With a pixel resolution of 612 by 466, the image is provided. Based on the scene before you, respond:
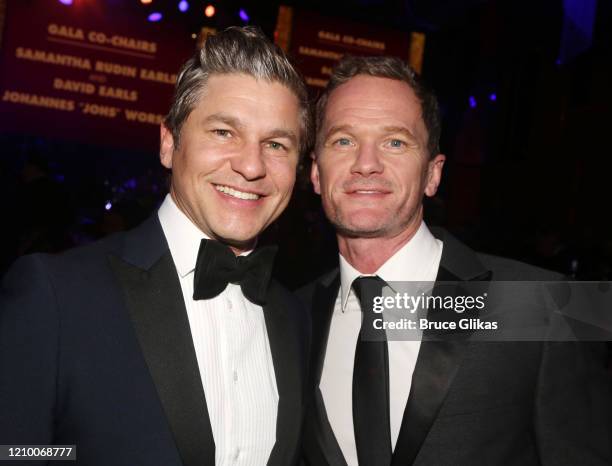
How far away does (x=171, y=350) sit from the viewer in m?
1.47

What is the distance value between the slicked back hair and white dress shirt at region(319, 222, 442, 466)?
472 mm

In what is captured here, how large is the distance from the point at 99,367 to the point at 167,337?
0.63 feet

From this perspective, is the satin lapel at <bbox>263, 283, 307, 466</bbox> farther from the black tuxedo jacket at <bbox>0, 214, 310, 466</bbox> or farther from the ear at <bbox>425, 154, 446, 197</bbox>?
the ear at <bbox>425, 154, 446, 197</bbox>

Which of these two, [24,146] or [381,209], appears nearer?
[381,209]

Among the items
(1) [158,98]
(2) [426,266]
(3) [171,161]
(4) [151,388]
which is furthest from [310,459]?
(1) [158,98]

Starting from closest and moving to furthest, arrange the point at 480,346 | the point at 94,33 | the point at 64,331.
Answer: the point at 64,331 → the point at 480,346 → the point at 94,33

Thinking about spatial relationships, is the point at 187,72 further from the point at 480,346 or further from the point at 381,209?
the point at 480,346

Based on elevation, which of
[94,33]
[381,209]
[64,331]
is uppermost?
[94,33]

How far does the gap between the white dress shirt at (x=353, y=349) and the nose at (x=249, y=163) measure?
2.16 feet

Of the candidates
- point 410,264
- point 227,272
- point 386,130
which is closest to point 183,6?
point 386,130

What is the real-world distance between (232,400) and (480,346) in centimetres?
87

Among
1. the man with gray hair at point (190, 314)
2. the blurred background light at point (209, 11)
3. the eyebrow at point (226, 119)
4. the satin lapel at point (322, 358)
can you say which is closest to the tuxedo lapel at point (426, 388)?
the satin lapel at point (322, 358)

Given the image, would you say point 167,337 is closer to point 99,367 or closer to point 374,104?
point 99,367

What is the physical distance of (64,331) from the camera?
137 centimetres
